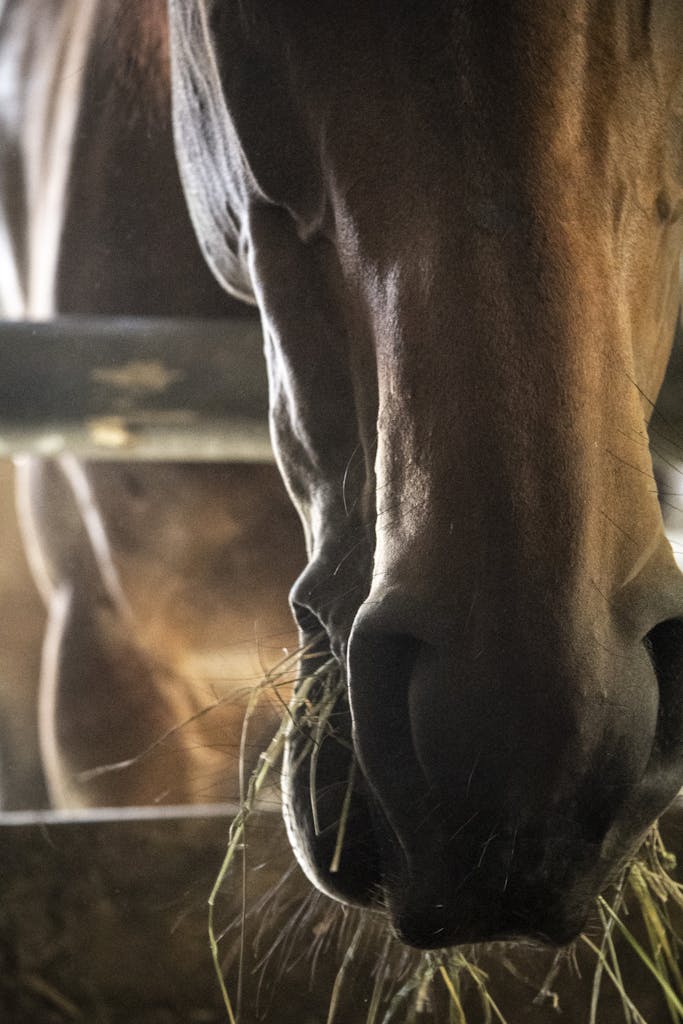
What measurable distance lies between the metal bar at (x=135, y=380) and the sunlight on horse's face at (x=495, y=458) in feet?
1.18

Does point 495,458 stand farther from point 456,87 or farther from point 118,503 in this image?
point 118,503

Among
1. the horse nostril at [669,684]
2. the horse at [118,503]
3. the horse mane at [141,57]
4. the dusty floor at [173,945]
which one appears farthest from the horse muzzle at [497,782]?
the horse mane at [141,57]

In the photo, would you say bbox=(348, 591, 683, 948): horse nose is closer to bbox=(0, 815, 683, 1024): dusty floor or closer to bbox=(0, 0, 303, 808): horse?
bbox=(0, 815, 683, 1024): dusty floor

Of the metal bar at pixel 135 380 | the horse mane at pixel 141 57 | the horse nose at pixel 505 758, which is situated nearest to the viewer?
the horse nose at pixel 505 758

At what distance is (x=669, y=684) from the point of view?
46 cm

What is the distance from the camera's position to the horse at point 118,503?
1.10 meters

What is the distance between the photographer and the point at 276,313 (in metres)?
0.64

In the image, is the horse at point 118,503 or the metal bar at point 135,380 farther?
the horse at point 118,503

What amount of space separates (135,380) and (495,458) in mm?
552

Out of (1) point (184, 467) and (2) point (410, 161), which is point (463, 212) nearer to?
(2) point (410, 161)

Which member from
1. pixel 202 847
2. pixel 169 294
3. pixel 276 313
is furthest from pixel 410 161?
pixel 169 294

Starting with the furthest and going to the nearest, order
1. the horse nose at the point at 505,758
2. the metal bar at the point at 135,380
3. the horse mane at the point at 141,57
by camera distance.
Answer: the horse mane at the point at 141,57, the metal bar at the point at 135,380, the horse nose at the point at 505,758

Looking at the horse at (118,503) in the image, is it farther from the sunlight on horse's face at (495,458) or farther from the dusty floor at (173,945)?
the sunlight on horse's face at (495,458)

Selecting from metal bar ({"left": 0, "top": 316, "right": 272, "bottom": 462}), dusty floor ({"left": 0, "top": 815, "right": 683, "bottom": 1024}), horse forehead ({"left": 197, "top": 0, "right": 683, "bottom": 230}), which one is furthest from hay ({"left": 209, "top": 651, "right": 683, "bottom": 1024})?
metal bar ({"left": 0, "top": 316, "right": 272, "bottom": 462})
